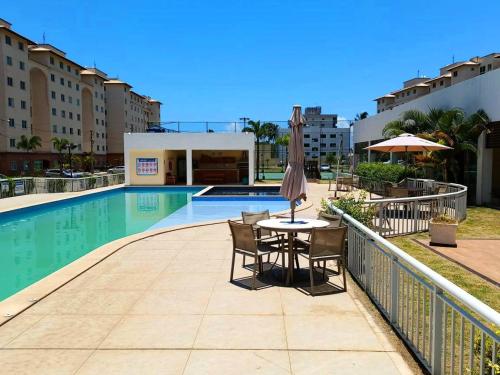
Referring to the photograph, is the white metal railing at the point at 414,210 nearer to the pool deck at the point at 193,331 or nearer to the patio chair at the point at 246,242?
the patio chair at the point at 246,242

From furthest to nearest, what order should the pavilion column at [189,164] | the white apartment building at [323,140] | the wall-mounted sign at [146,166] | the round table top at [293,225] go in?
1. the white apartment building at [323,140]
2. the wall-mounted sign at [146,166]
3. the pavilion column at [189,164]
4. the round table top at [293,225]

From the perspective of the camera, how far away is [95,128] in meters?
70.9

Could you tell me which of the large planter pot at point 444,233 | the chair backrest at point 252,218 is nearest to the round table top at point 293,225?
the chair backrest at point 252,218

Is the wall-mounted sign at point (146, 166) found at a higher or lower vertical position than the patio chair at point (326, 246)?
higher

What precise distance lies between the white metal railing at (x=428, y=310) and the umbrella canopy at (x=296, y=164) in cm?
84

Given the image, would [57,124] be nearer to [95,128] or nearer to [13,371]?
[95,128]

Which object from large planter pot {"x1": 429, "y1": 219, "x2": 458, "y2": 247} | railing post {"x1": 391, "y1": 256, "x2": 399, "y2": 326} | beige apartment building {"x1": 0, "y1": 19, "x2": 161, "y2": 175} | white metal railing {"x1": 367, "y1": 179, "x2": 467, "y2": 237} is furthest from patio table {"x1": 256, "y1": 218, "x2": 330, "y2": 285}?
beige apartment building {"x1": 0, "y1": 19, "x2": 161, "y2": 175}

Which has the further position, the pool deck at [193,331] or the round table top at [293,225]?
the round table top at [293,225]

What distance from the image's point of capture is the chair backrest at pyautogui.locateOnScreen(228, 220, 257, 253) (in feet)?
18.2

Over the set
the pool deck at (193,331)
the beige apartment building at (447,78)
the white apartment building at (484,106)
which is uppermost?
the beige apartment building at (447,78)

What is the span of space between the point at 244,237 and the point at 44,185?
1987cm

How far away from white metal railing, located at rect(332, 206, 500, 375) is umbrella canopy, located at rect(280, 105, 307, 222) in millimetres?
835

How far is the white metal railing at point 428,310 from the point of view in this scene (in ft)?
8.59

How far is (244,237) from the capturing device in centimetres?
568
